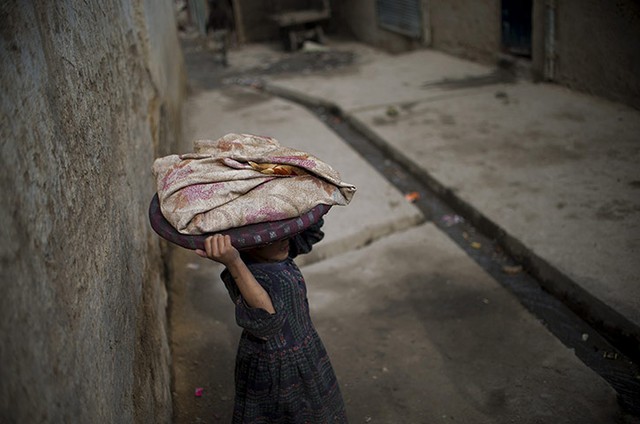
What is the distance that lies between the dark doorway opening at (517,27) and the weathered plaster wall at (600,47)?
764mm

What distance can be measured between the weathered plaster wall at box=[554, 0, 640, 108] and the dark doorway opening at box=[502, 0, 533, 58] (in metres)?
0.76

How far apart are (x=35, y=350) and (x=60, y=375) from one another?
0.13 m

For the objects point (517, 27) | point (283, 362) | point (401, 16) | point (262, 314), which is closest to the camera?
point (262, 314)

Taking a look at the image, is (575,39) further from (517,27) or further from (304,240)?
(304,240)

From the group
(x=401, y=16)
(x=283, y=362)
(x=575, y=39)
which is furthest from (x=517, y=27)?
(x=283, y=362)

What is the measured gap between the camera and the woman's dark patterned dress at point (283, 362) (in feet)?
6.60

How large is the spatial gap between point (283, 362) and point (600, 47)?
538cm

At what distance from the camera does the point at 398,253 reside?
4.14m

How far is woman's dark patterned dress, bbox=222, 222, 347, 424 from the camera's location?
6.60 ft

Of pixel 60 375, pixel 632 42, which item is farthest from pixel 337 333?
pixel 632 42

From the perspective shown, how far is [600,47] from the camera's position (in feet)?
19.7

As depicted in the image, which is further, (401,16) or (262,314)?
(401,16)

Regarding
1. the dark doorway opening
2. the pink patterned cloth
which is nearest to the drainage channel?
the pink patterned cloth

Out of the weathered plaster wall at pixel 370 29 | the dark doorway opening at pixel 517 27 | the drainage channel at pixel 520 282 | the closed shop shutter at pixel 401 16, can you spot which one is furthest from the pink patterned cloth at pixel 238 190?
the closed shop shutter at pixel 401 16
